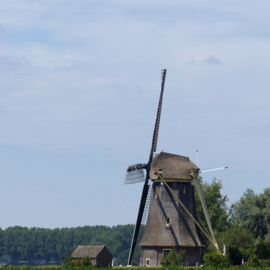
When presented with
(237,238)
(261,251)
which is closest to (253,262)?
(261,251)

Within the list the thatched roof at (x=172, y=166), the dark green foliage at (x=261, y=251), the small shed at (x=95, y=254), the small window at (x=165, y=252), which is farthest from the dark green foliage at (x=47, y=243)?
the thatched roof at (x=172, y=166)

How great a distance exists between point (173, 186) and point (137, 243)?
6.47 metres

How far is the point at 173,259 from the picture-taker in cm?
4797

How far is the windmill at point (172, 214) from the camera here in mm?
50000

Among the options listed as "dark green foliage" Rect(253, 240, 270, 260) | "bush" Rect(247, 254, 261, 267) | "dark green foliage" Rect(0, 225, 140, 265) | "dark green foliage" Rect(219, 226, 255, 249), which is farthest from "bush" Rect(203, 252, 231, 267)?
"dark green foliage" Rect(0, 225, 140, 265)

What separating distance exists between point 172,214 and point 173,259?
4.27 meters

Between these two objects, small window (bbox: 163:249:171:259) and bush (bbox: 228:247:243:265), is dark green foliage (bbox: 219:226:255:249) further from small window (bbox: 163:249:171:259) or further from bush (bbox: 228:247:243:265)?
small window (bbox: 163:249:171:259)

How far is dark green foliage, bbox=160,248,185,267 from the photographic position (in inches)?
1870

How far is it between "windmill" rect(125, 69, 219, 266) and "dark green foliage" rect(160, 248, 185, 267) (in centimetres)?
127

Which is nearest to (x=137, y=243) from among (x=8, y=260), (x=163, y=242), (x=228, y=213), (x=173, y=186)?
(x=163, y=242)

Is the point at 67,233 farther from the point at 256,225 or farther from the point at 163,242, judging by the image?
the point at 163,242

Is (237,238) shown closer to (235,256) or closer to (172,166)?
(235,256)

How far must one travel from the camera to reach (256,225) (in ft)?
227

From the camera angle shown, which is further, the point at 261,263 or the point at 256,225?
the point at 256,225
